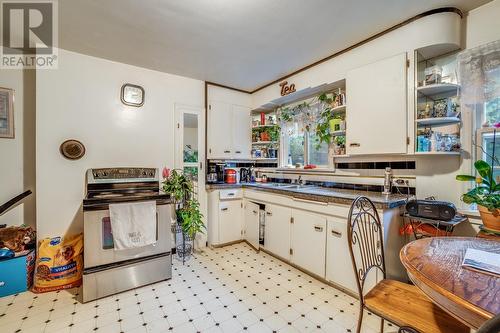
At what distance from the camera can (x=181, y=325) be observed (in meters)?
1.71

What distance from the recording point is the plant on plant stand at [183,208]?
285 cm

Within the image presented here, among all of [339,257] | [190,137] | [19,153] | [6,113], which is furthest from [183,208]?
[6,113]

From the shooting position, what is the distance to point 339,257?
210 cm

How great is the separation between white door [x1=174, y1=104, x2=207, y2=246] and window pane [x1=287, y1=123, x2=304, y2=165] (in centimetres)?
137

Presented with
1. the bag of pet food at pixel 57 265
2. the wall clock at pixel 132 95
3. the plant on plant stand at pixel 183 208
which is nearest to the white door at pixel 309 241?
the plant on plant stand at pixel 183 208

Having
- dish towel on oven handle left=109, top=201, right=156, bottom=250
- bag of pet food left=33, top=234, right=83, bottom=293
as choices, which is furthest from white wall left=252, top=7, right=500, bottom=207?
bag of pet food left=33, top=234, right=83, bottom=293

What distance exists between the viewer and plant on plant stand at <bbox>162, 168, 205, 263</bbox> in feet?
9.36

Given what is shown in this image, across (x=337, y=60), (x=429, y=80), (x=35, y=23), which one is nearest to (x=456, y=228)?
(x=429, y=80)

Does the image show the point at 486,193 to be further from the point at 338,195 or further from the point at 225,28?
the point at 225,28

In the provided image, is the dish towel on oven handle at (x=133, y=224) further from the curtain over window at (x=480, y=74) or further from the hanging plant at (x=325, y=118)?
the curtain over window at (x=480, y=74)

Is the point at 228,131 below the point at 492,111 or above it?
above

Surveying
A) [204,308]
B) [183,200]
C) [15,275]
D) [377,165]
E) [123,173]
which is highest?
[377,165]

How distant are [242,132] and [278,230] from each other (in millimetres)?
1741

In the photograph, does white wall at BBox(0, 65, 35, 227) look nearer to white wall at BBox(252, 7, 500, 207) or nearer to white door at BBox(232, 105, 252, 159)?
white door at BBox(232, 105, 252, 159)
